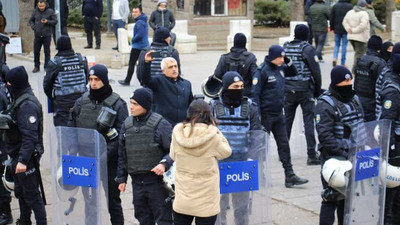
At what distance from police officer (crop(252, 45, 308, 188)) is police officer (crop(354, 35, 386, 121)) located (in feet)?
3.98

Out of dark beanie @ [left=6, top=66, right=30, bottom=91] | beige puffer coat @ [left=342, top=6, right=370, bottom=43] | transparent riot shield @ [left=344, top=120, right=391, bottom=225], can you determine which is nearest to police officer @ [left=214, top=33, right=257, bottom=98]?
dark beanie @ [left=6, top=66, right=30, bottom=91]

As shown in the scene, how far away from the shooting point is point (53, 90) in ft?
33.0

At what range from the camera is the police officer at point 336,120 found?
7.21 meters

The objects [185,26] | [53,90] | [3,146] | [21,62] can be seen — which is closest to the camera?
[3,146]

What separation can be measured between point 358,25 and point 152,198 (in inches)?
450

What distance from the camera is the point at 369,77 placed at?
10.2m

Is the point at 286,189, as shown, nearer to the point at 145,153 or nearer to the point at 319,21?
the point at 145,153

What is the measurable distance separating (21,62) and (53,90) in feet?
35.6

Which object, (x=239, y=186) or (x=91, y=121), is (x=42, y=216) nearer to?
(x=91, y=121)

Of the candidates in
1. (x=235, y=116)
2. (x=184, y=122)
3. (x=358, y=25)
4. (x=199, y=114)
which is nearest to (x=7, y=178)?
(x=235, y=116)

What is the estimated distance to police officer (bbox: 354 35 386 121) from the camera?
1009 cm

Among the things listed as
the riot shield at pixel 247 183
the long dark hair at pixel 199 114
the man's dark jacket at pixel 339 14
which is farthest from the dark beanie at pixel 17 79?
the man's dark jacket at pixel 339 14

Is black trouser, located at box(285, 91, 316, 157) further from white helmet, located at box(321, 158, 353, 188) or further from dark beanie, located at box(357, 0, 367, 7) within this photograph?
dark beanie, located at box(357, 0, 367, 7)

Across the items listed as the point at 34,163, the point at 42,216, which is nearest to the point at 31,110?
the point at 34,163
